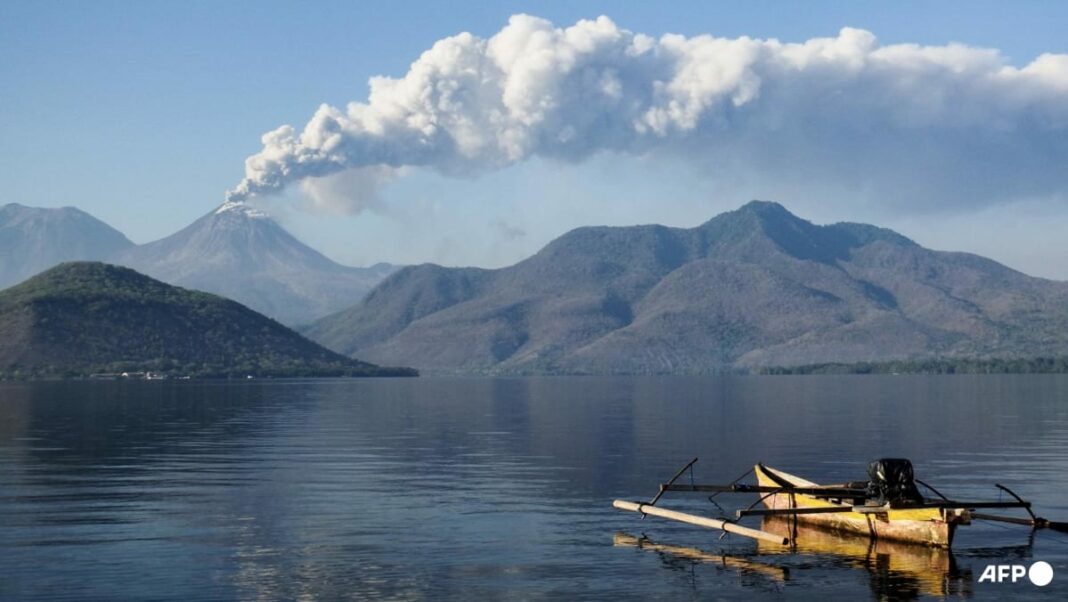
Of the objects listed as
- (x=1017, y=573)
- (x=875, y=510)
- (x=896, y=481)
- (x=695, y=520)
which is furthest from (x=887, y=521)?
(x=695, y=520)

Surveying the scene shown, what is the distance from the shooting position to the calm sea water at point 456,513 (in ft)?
150

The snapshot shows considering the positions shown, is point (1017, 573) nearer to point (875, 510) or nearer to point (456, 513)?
point (875, 510)

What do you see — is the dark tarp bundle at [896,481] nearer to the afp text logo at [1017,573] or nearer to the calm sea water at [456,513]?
the calm sea water at [456,513]

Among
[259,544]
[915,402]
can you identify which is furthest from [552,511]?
[915,402]

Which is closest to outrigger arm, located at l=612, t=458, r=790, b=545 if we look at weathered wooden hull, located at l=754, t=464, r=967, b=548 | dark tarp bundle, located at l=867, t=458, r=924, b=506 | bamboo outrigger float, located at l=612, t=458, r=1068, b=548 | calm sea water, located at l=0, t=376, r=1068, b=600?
bamboo outrigger float, located at l=612, t=458, r=1068, b=548

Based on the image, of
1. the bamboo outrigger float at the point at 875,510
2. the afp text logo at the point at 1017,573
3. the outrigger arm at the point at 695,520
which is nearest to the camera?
the afp text logo at the point at 1017,573

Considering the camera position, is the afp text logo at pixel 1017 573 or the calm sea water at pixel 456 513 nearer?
the calm sea water at pixel 456 513

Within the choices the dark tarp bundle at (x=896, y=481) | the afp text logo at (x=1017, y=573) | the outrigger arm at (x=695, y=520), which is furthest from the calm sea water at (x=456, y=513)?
the dark tarp bundle at (x=896, y=481)

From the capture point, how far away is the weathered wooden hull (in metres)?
51.3

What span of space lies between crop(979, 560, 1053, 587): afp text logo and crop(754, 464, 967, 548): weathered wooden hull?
2834 mm

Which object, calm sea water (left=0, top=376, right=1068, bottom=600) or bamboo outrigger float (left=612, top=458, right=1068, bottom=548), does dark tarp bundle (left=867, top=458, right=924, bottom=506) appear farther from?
calm sea water (left=0, top=376, right=1068, bottom=600)

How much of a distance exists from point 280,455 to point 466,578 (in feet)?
163

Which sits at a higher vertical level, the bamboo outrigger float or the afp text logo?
the bamboo outrigger float

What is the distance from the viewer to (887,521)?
2106 inches
